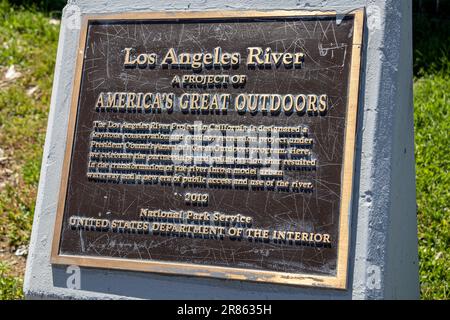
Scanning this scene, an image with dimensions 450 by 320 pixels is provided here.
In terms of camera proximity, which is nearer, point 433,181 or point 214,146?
point 214,146

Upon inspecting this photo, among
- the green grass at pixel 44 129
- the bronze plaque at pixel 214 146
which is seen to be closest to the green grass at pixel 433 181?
the green grass at pixel 44 129

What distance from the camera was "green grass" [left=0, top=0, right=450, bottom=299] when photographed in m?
4.91

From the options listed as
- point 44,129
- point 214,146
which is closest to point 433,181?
point 214,146

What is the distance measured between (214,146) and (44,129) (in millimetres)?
2696

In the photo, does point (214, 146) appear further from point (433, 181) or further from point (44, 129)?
point (44, 129)

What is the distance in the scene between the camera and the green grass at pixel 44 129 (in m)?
4.91

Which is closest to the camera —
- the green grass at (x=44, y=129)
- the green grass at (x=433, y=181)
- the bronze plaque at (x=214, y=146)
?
the bronze plaque at (x=214, y=146)

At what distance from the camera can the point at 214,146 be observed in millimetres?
3891

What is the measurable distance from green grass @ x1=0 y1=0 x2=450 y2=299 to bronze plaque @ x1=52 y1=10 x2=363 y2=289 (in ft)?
4.14

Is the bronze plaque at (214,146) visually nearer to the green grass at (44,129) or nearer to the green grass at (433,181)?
the green grass at (44,129)

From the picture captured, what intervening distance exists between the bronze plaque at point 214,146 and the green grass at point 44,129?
1262 millimetres

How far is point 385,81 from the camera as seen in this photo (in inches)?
146
